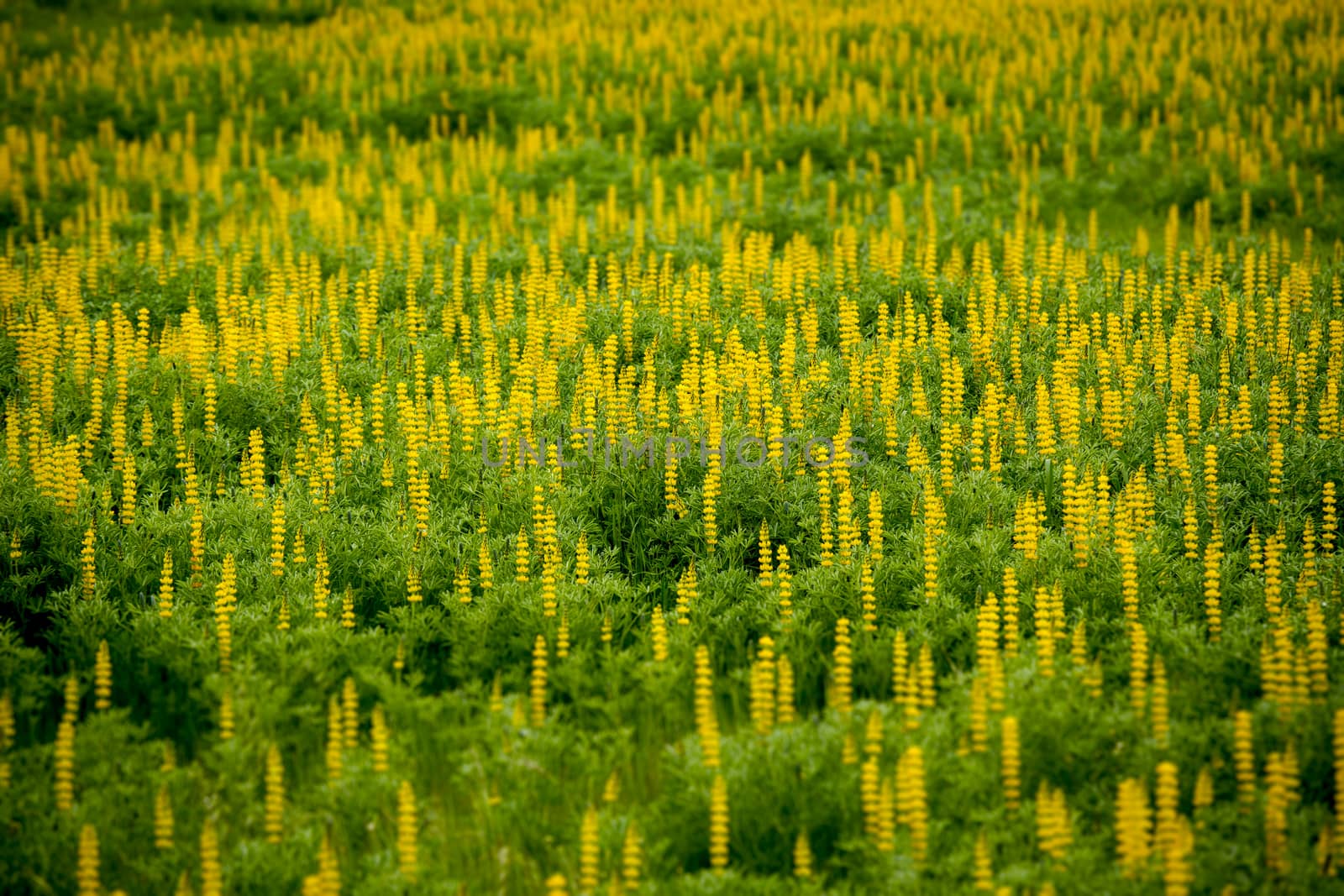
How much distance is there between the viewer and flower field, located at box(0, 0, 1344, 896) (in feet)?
15.4

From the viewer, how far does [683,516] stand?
22.6 ft

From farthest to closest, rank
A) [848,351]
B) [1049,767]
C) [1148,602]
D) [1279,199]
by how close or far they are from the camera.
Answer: [1279,199] → [848,351] → [1148,602] → [1049,767]

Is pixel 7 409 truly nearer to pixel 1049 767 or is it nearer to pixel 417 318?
pixel 417 318

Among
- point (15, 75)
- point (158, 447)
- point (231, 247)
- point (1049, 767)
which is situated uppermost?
point (15, 75)

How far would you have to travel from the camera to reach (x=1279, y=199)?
12562 millimetres

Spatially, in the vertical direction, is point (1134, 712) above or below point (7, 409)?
below

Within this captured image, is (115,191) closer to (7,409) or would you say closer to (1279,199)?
(7,409)

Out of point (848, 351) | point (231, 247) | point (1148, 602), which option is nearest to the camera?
point (1148, 602)

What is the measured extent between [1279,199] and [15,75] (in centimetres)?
1793

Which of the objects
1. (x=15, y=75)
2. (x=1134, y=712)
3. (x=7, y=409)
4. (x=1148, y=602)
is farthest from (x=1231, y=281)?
(x=15, y=75)

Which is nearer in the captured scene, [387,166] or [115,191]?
[115,191]

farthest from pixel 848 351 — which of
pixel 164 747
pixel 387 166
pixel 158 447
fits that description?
pixel 387 166

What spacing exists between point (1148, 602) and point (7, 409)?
7026 mm

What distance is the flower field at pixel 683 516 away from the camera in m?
4.70
